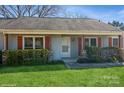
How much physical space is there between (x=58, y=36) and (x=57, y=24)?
1037 mm

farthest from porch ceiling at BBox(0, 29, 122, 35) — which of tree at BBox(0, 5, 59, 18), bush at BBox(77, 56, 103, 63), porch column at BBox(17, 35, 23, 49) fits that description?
tree at BBox(0, 5, 59, 18)

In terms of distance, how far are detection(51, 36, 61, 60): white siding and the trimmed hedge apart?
3.73 feet

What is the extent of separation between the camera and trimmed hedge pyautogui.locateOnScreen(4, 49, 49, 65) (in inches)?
685

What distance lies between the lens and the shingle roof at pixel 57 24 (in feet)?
62.9

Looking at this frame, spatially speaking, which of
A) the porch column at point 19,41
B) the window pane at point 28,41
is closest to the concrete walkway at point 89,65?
the window pane at point 28,41

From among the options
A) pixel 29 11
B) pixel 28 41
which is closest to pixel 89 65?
pixel 28 41

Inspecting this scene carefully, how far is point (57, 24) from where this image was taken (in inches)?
Answer: 797

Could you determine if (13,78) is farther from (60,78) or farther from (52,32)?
(52,32)

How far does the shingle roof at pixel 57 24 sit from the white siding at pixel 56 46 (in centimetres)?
90

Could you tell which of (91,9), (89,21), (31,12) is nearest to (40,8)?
(31,12)

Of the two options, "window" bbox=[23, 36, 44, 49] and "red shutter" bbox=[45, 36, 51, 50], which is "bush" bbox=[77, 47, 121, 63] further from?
"window" bbox=[23, 36, 44, 49]

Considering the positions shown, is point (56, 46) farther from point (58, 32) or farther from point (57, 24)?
point (57, 24)

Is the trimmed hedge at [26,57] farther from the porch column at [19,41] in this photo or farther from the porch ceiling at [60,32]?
the porch ceiling at [60,32]

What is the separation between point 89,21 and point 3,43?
710 cm
